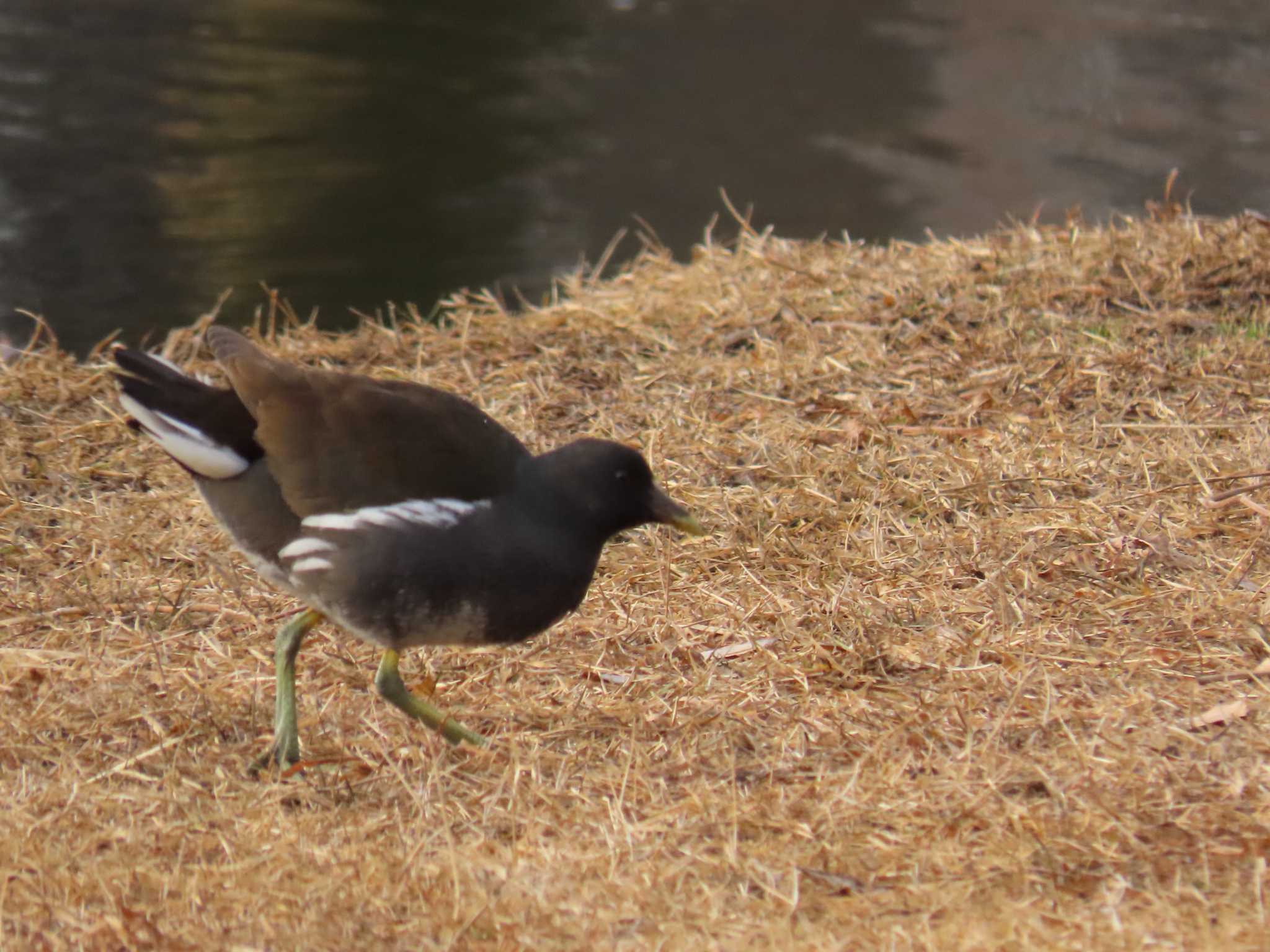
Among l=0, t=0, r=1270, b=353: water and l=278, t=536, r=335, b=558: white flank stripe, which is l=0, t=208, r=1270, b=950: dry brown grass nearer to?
l=278, t=536, r=335, b=558: white flank stripe

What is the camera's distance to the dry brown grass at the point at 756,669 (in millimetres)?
2828

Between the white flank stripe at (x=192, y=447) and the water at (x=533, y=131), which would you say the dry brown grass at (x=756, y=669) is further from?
the water at (x=533, y=131)

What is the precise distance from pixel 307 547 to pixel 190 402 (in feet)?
1.46

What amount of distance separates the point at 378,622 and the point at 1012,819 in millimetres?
1334

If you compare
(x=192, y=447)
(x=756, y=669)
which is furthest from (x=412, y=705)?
(x=756, y=669)

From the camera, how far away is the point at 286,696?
3.47 m

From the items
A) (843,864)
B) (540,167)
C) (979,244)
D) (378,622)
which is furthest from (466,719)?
(540,167)

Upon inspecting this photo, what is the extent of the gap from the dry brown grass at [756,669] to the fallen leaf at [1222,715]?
29 millimetres

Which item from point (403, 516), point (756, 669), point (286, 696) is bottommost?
point (756, 669)

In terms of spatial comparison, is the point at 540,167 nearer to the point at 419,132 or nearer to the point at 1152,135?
the point at 419,132

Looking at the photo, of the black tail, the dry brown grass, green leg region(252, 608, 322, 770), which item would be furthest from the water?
green leg region(252, 608, 322, 770)

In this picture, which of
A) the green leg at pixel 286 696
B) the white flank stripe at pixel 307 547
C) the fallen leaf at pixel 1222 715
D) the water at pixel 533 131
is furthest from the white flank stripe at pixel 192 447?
the water at pixel 533 131

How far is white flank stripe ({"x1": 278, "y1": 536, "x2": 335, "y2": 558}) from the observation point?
3.35 meters

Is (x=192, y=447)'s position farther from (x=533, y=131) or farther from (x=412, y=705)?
(x=533, y=131)
